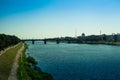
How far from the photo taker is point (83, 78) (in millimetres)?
39188

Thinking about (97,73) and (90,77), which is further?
(97,73)

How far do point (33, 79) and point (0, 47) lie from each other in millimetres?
42315

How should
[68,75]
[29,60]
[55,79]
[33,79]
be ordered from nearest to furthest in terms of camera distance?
[33,79] → [55,79] → [68,75] → [29,60]

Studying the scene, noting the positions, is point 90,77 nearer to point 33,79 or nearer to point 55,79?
point 55,79

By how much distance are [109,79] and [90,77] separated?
3.47m

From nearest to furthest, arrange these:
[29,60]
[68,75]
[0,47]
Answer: [68,75], [29,60], [0,47]

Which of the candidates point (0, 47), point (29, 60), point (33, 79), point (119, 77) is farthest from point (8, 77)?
point (0, 47)

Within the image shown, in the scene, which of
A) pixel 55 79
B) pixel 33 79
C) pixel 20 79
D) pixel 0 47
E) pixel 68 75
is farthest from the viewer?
pixel 0 47

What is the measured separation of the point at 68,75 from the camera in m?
41.8

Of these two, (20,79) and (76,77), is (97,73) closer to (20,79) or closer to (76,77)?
(76,77)

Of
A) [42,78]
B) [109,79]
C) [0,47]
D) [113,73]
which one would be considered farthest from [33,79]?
A: [0,47]

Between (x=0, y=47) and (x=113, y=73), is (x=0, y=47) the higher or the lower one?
the higher one

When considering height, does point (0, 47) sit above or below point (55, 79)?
above

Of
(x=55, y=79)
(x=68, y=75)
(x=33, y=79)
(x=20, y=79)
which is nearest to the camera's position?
(x=20, y=79)
